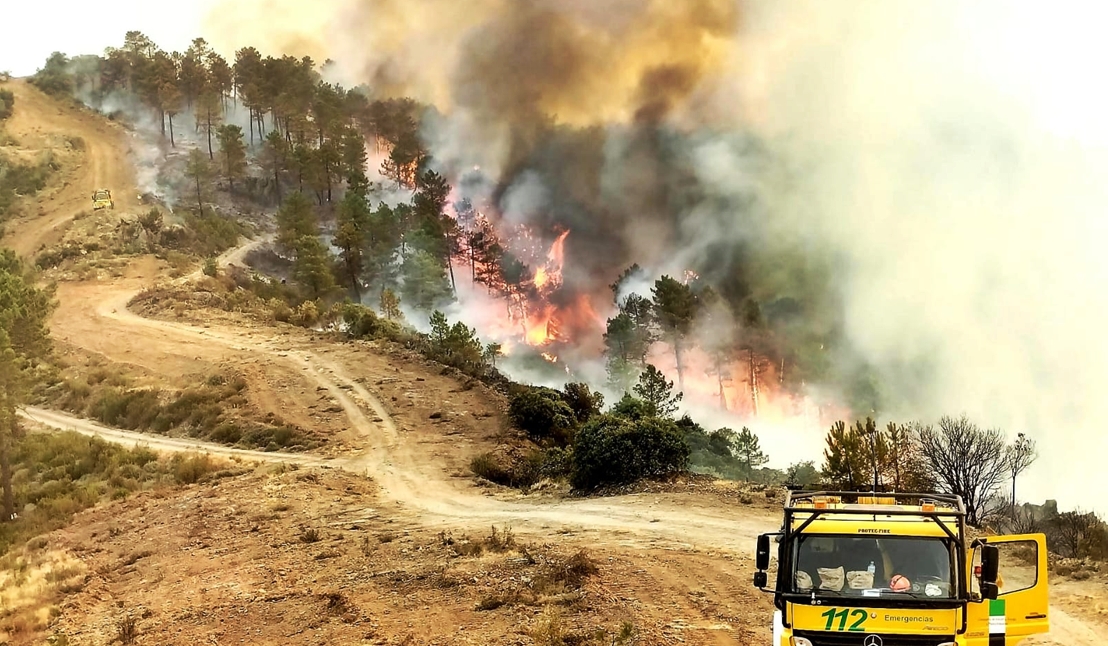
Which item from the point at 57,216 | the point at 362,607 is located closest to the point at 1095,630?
the point at 362,607

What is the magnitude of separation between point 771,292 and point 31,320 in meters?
75.4

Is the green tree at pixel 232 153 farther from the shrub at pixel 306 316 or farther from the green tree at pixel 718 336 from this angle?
the green tree at pixel 718 336

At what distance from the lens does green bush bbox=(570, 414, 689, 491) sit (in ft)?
94.9

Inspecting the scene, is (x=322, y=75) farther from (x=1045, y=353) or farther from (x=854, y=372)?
(x=1045, y=353)

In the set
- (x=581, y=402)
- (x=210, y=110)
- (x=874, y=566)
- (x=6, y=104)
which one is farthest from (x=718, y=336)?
(x=6, y=104)

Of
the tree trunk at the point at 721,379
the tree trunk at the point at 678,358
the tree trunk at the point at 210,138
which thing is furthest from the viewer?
the tree trunk at the point at 210,138

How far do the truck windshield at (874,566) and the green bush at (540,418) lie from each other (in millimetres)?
28367

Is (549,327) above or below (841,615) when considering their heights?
above

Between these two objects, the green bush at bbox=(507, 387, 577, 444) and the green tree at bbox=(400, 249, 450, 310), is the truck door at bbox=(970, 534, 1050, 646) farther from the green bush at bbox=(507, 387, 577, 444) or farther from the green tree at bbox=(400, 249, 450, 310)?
the green tree at bbox=(400, 249, 450, 310)

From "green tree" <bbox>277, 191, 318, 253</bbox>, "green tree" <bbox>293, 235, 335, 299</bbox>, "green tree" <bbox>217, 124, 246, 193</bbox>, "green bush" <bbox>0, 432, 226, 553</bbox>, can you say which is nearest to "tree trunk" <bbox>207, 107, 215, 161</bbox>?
"green tree" <bbox>217, 124, 246, 193</bbox>

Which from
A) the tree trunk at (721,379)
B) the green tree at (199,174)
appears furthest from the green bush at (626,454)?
the green tree at (199,174)

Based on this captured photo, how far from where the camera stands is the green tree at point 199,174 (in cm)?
8394

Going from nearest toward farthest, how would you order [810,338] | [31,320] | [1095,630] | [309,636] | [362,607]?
[1095,630], [309,636], [362,607], [31,320], [810,338]

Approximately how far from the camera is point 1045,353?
82375mm
